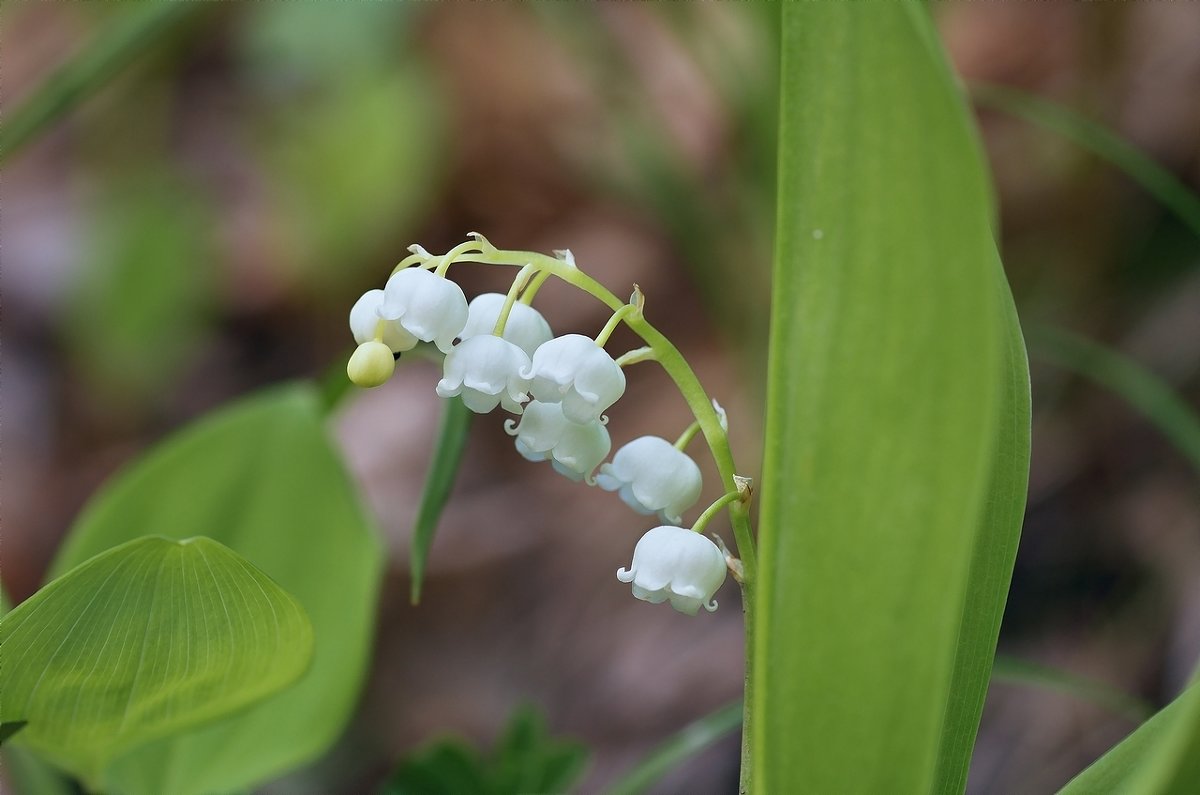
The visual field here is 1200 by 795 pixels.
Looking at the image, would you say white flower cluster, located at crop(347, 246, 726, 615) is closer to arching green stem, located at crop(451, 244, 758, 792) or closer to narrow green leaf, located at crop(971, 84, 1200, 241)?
arching green stem, located at crop(451, 244, 758, 792)

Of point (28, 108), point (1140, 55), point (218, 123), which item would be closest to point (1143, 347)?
point (1140, 55)

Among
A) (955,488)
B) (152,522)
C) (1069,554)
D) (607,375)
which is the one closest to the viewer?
(955,488)

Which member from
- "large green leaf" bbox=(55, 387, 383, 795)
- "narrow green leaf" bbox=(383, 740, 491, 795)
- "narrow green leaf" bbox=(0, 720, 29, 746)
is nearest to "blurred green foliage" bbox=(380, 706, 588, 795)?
"narrow green leaf" bbox=(383, 740, 491, 795)

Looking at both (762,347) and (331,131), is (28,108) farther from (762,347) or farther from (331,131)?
(331,131)

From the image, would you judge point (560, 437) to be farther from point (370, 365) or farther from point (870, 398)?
point (870, 398)

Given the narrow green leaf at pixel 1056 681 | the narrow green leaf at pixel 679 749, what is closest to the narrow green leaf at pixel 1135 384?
the narrow green leaf at pixel 1056 681

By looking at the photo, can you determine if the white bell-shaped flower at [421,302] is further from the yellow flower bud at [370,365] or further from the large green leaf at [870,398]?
the large green leaf at [870,398]
